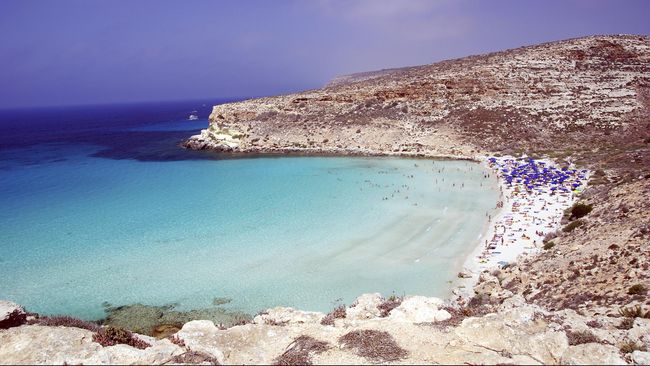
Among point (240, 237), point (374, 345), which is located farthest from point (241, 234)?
point (374, 345)

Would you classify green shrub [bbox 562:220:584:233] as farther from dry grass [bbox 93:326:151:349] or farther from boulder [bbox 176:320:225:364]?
dry grass [bbox 93:326:151:349]

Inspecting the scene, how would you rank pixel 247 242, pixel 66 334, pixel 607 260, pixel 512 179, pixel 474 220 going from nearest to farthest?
1. pixel 66 334
2. pixel 607 260
3. pixel 247 242
4. pixel 474 220
5. pixel 512 179

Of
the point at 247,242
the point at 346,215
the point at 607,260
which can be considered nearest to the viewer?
the point at 607,260

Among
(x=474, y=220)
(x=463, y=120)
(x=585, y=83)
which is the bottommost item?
(x=474, y=220)

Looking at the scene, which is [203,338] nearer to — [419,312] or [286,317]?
[286,317]

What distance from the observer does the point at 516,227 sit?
23562 mm

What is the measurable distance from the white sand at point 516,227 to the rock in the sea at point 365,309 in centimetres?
553

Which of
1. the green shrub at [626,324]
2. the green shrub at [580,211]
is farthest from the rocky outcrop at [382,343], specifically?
the green shrub at [580,211]

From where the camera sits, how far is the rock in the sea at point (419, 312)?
35.5 feet

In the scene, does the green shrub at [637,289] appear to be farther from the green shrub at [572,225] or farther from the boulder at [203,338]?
the boulder at [203,338]

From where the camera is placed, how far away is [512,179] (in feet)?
113

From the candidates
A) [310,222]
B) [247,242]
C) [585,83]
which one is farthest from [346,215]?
[585,83]

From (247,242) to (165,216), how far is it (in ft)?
31.7

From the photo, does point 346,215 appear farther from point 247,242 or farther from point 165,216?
point 165,216
